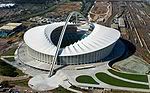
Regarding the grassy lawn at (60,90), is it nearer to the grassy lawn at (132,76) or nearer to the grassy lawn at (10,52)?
the grassy lawn at (132,76)

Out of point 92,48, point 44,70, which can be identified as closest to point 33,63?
point 44,70

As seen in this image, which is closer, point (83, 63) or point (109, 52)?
point (83, 63)

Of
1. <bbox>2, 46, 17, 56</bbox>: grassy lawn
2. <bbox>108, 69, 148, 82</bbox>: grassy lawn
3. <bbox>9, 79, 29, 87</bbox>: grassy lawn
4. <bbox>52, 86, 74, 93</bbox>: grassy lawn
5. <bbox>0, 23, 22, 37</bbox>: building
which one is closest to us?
<bbox>52, 86, 74, 93</bbox>: grassy lawn

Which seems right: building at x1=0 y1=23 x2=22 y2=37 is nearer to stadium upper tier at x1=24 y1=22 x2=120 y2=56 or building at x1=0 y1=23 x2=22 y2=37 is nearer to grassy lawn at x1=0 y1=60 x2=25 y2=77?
stadium upper tier at x1=24 y1=22 x2=120 y2=56

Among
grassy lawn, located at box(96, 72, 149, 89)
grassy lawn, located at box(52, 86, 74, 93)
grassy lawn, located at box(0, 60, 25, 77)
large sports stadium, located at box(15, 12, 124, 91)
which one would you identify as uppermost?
large sports stadium, located at box(15, 12, 124, 91)

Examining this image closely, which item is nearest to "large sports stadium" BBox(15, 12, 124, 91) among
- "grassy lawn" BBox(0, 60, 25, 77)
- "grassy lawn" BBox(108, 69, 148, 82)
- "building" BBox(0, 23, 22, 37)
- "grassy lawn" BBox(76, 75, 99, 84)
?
"grassy lawn" BBox(76, 75, 99, 84)

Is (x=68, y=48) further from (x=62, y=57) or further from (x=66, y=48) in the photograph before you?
(x=62, y=57)

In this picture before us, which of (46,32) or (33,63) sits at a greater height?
(46,32)

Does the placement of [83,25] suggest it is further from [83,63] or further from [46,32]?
[83,63]

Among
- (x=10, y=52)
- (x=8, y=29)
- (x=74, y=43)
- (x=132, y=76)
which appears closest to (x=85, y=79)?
(x=132, y=76)
